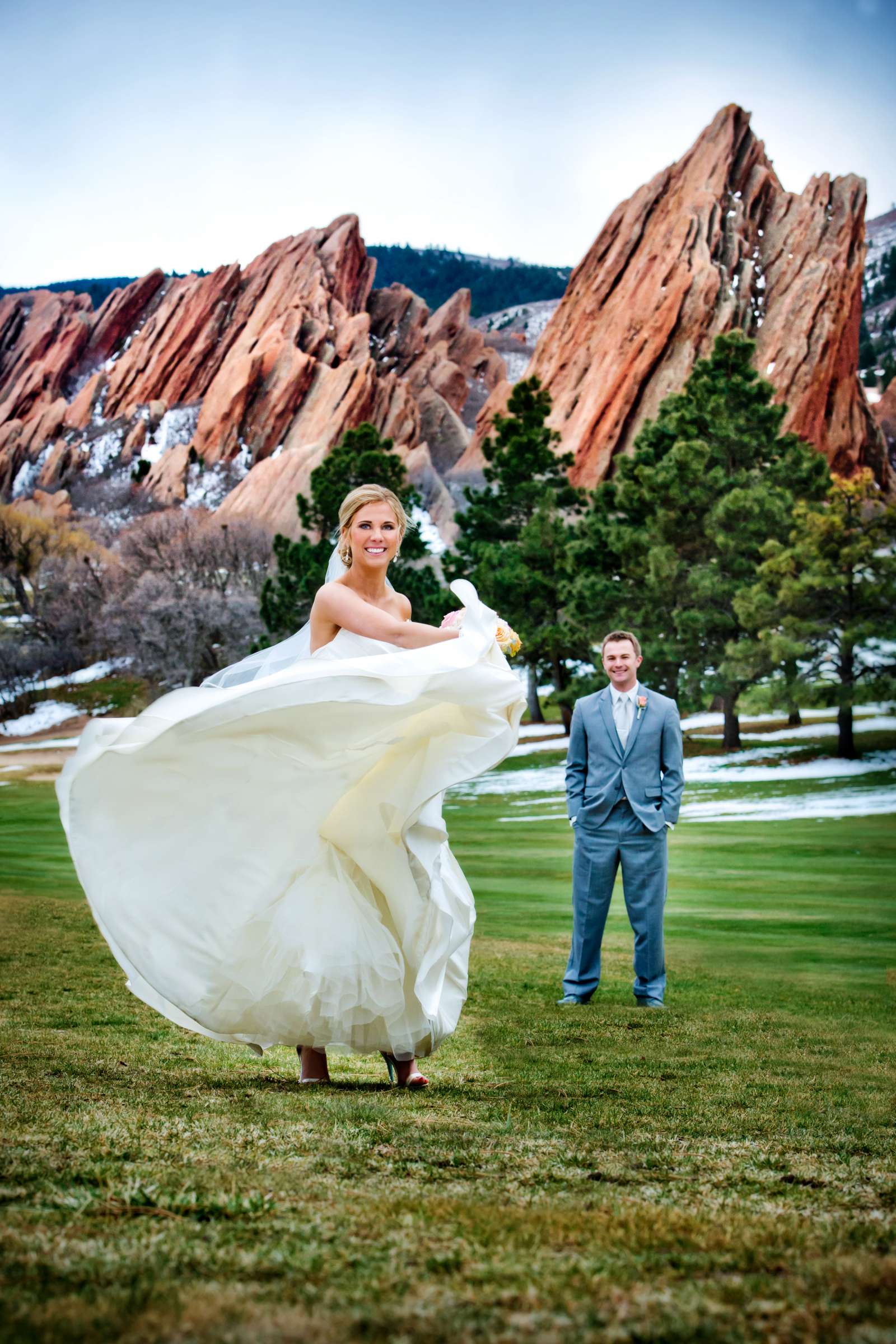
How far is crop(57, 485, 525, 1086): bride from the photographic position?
16.0 ft

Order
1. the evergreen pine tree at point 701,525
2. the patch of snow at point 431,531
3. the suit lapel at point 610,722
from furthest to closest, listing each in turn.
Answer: the patch of snow at point 431,531
the evergreen pine tree at point 701,525
the suit lapel at point 610,722

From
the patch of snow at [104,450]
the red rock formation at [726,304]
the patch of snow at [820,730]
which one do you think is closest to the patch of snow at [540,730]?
the patch of snow at [820,730]

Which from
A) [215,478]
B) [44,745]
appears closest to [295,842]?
[44,745]

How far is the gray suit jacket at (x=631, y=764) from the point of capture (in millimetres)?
8016

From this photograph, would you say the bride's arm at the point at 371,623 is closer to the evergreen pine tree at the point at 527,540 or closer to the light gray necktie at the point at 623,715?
the light gray necktie at the point at 623,715

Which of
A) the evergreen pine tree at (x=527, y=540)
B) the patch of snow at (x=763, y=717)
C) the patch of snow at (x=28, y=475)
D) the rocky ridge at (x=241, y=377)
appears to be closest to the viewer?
the patch of snow at (x=763, y=717)

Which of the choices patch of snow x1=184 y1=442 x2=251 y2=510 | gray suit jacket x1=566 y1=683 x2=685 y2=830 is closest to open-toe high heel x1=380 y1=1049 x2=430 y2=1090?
gray suit jacket x1=566 y1=683 x2=685 y2=830

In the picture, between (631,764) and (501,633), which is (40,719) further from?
(501,633)

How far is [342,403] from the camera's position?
99.3 meters

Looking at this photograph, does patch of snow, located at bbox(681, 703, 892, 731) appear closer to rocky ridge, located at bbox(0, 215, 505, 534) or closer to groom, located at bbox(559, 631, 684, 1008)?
groom, located at bbox(559, 631, 684, 1008)

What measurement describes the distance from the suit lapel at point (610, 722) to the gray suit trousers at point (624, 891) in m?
0.39

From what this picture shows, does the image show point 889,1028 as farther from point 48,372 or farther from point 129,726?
point 48,372

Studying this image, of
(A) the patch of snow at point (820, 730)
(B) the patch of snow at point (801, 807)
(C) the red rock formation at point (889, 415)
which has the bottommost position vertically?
(B) the patch of snow at point (801, 807)

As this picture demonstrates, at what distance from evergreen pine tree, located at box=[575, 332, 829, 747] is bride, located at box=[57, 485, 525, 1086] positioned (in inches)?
1195
